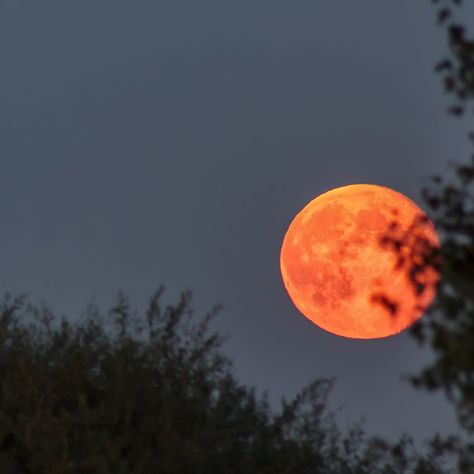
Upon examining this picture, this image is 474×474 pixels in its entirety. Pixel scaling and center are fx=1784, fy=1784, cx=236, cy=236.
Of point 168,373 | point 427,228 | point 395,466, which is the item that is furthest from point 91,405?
point 427,228

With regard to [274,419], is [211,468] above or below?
below

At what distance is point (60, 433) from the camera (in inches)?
1011

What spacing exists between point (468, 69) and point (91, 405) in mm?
18419

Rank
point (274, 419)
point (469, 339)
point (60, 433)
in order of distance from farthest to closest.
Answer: point (274, 419) < point (60, 433) < point (469, 339)

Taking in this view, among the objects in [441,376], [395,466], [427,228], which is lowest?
[441,376]

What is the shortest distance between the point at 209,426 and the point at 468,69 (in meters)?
17.9

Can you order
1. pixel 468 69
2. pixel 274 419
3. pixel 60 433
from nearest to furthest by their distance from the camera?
pixel 468 69 < pixel 60 433 < pixel 274 419

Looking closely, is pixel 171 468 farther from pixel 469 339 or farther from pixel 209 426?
pixel 469 339

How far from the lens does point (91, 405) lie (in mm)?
27438

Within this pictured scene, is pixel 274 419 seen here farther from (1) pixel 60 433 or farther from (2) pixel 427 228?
(2) pixel 427 228

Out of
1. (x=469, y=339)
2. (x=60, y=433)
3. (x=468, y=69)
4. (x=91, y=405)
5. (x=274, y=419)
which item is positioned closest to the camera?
(x=469, y=339)

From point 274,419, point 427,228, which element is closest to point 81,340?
point 274,419

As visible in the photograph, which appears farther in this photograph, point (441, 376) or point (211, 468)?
point (211, 468)

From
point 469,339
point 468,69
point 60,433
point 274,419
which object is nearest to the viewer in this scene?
point 469,339
